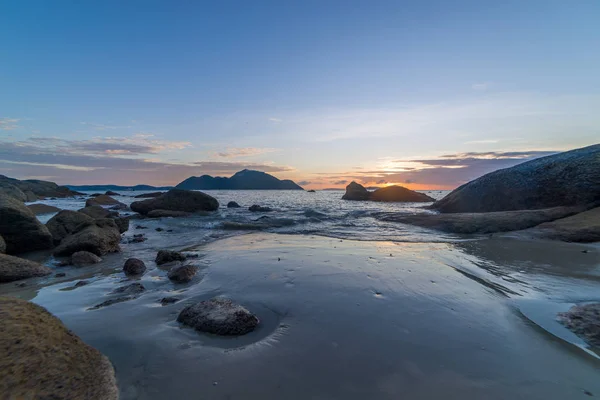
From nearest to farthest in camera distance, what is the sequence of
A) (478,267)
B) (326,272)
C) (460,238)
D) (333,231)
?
(326,272) → (478,267) → (460,238) → (333,231)

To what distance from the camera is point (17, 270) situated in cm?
646

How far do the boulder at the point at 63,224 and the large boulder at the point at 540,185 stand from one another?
19550 millimetres

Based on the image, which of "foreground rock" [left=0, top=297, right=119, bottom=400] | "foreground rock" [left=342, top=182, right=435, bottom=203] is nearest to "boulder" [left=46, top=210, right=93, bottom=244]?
"foreground rock" [left=0, top=297, right=119, bottom=400]

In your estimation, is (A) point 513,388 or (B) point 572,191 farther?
(B) point 572,191

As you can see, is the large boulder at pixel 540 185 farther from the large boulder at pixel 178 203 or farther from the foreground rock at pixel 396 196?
the foreground rock at pixel 396 196

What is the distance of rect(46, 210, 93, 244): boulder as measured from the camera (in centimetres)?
1068

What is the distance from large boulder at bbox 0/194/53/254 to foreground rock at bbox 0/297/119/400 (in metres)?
8.59

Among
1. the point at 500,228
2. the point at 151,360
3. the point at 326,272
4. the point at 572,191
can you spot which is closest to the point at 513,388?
the point at 151,360

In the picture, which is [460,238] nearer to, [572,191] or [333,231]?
[333,231]

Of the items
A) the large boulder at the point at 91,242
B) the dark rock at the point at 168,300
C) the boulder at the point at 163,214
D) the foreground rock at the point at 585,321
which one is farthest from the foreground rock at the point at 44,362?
the boulder at the point at 163,214

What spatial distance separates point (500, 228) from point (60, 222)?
57.3 feet

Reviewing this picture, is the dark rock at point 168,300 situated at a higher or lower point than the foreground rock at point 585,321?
lower

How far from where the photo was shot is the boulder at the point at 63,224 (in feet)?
35.0

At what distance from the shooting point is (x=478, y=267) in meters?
6.81
